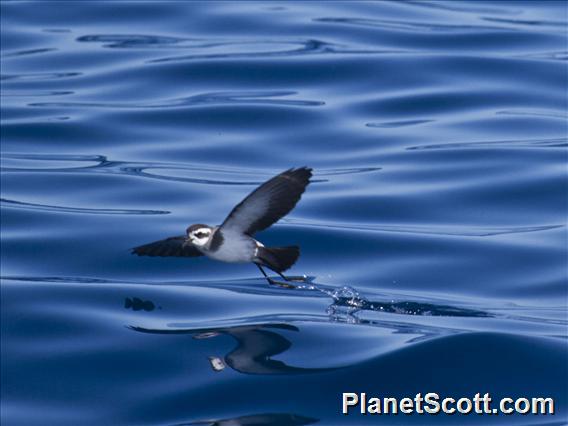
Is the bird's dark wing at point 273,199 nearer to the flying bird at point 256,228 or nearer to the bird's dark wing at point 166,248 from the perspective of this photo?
the flying bird at point 256,228

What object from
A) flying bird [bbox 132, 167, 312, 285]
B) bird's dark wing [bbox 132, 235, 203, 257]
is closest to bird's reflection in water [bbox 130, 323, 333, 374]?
bird's dark wing [bbox 132, 235, 203, 257]

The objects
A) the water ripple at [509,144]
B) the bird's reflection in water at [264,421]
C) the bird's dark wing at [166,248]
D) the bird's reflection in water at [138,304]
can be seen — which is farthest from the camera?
the water ripple at [509,144]

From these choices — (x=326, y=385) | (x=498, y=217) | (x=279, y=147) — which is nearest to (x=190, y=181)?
(x=279, y=147)

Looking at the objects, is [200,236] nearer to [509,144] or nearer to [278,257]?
[278,257]

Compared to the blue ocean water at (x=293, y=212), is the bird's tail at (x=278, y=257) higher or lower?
lower

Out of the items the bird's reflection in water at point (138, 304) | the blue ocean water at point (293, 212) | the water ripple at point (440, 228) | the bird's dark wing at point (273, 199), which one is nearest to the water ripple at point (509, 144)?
the blue ocean water at point (293, 212)

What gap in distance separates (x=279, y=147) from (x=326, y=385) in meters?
7.02

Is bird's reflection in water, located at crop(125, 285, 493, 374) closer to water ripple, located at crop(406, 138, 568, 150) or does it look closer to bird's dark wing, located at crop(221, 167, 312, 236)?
bird's dark wing, located at crop(221, 167, 312, 236)

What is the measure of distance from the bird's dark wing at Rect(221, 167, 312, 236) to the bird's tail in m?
0.25

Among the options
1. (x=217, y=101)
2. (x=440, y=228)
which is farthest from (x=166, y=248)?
(x=217, y=101)

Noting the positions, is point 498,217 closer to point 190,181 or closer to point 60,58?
point 190,181

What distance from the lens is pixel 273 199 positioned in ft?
26.5

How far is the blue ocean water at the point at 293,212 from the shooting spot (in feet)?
31.3

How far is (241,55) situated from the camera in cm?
1942
